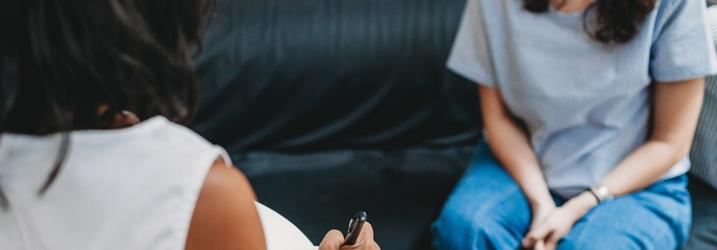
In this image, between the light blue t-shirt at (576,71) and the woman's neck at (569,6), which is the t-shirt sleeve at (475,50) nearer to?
the light blue t-shirt at (576,71)

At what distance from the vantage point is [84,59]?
541 millimetres

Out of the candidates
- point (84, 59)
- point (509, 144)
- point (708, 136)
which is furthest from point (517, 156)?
point (84, 59)

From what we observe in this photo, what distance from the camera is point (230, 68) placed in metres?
1.62

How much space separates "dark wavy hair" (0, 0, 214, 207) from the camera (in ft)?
1.75

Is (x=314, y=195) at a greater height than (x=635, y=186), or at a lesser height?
lesser

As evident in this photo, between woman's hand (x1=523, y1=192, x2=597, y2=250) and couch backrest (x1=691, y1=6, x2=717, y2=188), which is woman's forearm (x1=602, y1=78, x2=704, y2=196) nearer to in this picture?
woman's hand (x1=523, y1=192, x2=597, y2=250)

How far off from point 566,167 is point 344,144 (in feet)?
1.89

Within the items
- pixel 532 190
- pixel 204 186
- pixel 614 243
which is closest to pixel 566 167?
pixel 532 190

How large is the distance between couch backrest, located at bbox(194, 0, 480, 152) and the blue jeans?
39 cm

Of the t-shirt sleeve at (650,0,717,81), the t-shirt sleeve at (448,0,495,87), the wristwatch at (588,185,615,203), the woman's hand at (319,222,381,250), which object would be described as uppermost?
the t-shirt sleeve at (650,0,717,81)

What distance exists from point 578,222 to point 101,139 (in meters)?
0.86

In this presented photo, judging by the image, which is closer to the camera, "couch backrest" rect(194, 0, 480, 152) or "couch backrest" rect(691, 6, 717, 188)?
"couch backrest" rect(691, 6, 717, 188)

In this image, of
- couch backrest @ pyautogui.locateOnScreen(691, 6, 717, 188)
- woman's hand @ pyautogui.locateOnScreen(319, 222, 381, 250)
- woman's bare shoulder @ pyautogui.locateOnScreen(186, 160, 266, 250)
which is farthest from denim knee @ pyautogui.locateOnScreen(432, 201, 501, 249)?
woman's bare shoulder @ pyautogui.locateOnScreen(186, 160, 266, 250)

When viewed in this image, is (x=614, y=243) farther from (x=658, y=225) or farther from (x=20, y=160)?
(x=20, y=160)
